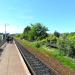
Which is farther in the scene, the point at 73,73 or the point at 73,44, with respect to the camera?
the point at 73,44

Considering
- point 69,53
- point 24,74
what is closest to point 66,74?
point 24,74

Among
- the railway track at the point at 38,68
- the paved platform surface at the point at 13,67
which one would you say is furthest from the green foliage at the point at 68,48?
the paved platform surface at the point at 13,67

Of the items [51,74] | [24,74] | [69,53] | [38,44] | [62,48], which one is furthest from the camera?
[38,44]

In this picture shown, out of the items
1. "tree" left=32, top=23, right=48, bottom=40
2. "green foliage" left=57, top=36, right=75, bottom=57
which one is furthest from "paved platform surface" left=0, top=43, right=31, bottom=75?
"tree" left=32, top=23, right=48, bottom=40

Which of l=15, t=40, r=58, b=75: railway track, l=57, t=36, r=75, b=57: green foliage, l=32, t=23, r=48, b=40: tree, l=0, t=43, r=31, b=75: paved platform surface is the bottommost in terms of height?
l=15, t=40, r=58, b=75: railway track

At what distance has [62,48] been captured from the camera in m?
31.1

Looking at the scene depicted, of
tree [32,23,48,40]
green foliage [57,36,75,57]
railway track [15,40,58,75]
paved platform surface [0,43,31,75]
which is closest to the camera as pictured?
paved platform surface [0,43,31,75]

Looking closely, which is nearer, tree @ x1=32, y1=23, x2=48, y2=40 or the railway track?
the railway track

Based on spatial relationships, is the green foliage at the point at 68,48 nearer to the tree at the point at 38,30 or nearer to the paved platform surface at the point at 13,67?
the paved platform surface at the point at 13,67

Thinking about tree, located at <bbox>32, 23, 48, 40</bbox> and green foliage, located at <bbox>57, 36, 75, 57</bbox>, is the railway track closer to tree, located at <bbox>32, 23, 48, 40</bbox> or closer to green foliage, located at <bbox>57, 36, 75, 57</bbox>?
green foliage, located at <bbox>57, 36, 75, 57</bbox>

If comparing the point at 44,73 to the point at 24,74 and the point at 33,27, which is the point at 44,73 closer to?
the point at 24,74

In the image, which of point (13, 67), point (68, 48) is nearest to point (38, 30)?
point (68, 48)

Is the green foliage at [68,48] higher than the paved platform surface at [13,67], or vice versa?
the green foliage at [68,48]

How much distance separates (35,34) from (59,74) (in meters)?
84.4
